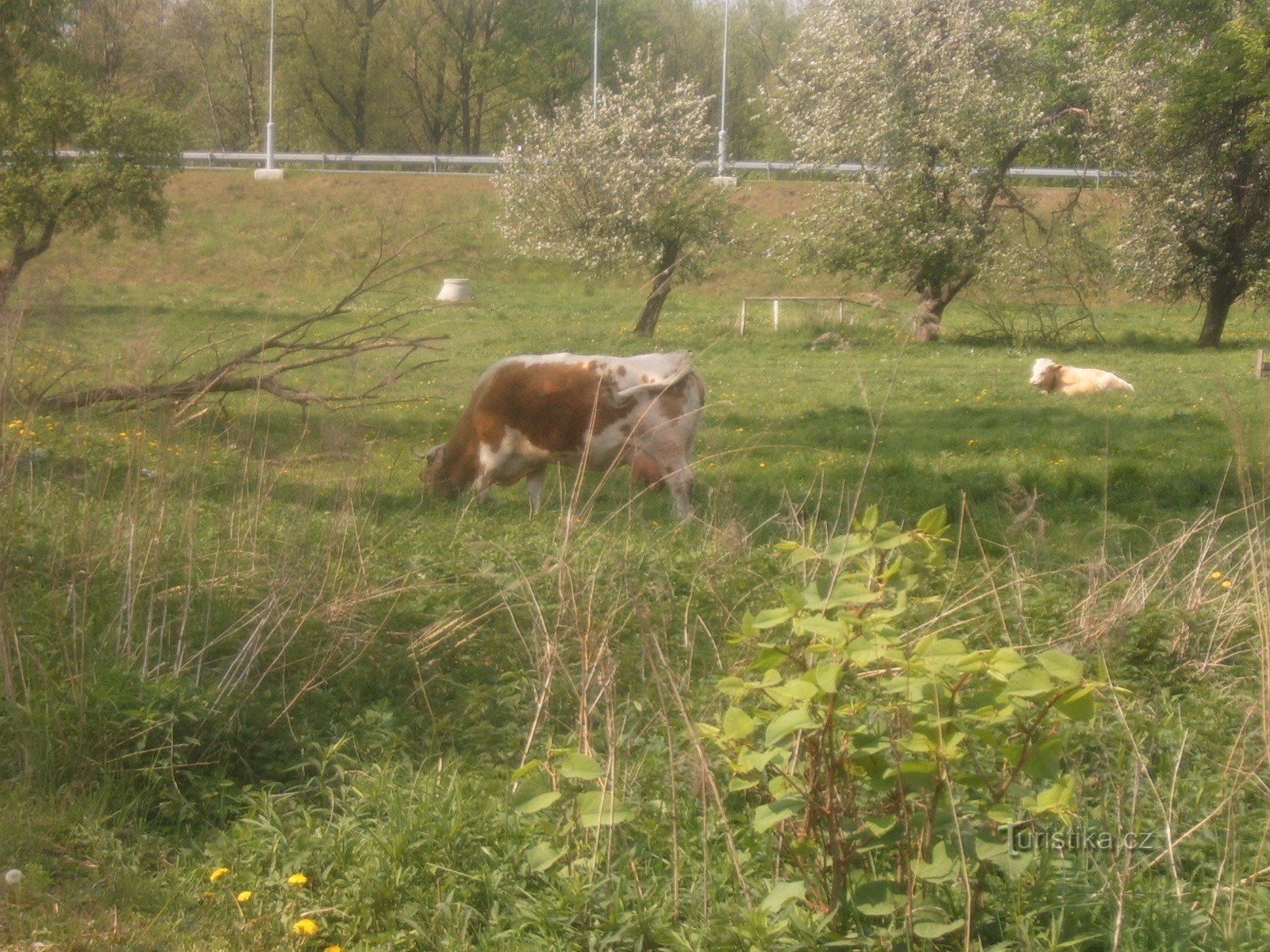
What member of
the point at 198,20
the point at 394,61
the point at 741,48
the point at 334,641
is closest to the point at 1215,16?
the point at 334,641

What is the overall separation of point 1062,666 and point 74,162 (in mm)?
25610

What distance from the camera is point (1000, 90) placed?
25641 mm

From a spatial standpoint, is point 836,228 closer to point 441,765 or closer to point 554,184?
point 554,184

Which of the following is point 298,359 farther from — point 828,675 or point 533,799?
point 828,675

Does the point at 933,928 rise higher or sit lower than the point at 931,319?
lower

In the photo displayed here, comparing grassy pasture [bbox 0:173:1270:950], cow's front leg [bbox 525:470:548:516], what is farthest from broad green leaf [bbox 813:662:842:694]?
cow's front leg [bbox 525:470:548:516]

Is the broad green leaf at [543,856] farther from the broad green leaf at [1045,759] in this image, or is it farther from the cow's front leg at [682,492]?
the cow's front leg at [682,492]

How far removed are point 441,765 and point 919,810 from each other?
6.31ft

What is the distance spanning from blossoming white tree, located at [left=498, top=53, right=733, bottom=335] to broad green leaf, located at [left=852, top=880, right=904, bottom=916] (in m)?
22.6

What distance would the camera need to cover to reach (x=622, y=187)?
26.6 m

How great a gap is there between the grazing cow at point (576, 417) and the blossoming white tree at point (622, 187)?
15.8 m

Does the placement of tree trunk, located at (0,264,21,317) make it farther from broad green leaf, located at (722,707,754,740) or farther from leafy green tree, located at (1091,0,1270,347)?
leafy green tree, located at (1091,0,1270,347)

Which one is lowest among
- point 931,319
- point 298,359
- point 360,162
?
point 298,359

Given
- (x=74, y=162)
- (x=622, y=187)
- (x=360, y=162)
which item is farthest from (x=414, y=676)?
(x=360, y=162)
